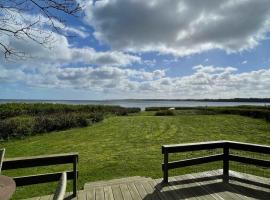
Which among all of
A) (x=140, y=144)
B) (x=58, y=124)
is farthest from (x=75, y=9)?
(x=58, y=124)

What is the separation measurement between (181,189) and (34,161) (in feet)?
10.3

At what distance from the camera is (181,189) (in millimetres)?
5625

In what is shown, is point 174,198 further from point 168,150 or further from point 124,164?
point 124,164

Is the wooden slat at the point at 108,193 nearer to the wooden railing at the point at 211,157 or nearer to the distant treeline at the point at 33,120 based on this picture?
the wooden railing at the point at 211,157

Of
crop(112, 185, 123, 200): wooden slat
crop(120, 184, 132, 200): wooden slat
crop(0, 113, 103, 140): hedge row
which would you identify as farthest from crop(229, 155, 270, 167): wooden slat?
crop(0, 113, 103, 140): hedge row

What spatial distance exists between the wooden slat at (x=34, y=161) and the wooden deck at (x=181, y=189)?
83 cm

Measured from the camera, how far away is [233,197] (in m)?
5.14

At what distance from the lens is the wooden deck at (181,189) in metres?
5.22

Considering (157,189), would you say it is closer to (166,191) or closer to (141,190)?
(166,191)

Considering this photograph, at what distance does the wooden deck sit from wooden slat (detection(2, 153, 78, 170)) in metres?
0.83

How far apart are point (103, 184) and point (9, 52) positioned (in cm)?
352

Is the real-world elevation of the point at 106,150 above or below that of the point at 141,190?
below

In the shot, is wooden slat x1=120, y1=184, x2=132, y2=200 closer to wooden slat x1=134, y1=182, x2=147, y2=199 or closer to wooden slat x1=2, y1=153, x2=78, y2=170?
wooden slat x1=134, y1=182, x2=147, y2=199

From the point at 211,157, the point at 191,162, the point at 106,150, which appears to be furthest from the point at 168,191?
the point at 106,150
